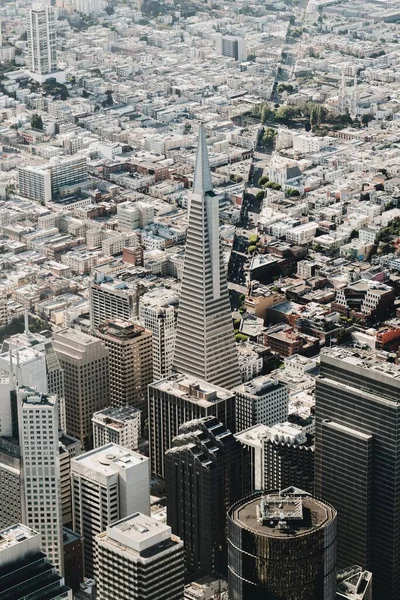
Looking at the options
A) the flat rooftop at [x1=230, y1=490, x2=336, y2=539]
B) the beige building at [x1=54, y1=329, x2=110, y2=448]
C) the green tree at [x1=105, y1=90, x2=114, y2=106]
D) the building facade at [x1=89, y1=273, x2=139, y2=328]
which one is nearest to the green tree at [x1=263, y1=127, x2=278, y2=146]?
the green tree at [x1=105, y1=90, x2=114, y2=106]

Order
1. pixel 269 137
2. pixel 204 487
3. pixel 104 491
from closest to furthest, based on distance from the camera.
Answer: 1. pixel 104 491
2. pixel 204 487
3. pixel 269 137

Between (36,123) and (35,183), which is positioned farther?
(36,123)

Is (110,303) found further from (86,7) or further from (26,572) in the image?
(86,7)

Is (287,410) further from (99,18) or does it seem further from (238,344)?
(99,18)

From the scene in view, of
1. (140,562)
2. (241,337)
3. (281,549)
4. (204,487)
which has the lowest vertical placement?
(241,337)

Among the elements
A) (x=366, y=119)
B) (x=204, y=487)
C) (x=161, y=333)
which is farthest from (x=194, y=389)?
(x=366, y=119)

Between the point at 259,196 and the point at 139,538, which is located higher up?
the point at 139,538

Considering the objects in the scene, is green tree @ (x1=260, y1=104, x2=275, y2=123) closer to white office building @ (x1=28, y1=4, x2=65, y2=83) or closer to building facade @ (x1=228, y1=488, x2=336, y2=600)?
white office building @ (x1=28, y1=4, x2=65, y2=83)
